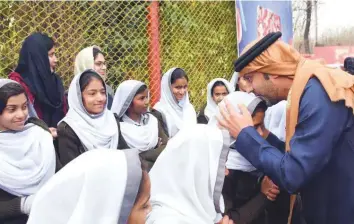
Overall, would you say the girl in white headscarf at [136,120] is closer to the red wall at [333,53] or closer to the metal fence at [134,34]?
the metal fence at [134,34]

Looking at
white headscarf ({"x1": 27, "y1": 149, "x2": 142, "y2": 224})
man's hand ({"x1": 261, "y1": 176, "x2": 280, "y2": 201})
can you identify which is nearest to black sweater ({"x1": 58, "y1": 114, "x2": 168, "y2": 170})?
man's hand ({"x1": 261, "y1": 176, "x2": 280, "y2": 201})

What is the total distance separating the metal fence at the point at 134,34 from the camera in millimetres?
4211

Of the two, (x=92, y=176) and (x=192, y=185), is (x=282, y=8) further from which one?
(x=92, y=176)

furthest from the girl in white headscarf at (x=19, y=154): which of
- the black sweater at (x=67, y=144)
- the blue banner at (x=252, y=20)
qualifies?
the blue banner at (x=252, y=20)

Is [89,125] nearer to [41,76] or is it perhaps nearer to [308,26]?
[41,76]

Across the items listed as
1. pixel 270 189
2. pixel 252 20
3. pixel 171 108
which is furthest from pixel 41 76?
pixel 252 20

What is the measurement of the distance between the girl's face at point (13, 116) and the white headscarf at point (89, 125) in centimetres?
44

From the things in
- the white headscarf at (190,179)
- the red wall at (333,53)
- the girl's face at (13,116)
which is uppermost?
the girl's face at (13,116)

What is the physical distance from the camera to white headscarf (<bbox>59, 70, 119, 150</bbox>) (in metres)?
3.01

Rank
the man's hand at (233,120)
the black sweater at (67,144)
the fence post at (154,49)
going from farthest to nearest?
the fence post at (154,49) → the black sweater at (67,144) → the man's hand at (233,120)

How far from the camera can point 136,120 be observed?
12.1ft

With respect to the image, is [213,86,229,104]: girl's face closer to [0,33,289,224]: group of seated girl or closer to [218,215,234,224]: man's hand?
[0,33,289,224]: group of seated girl

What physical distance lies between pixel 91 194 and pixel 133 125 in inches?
92.8

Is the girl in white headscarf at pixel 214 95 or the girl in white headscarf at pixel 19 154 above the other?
the girl in white headscarf at pixel 19 154
